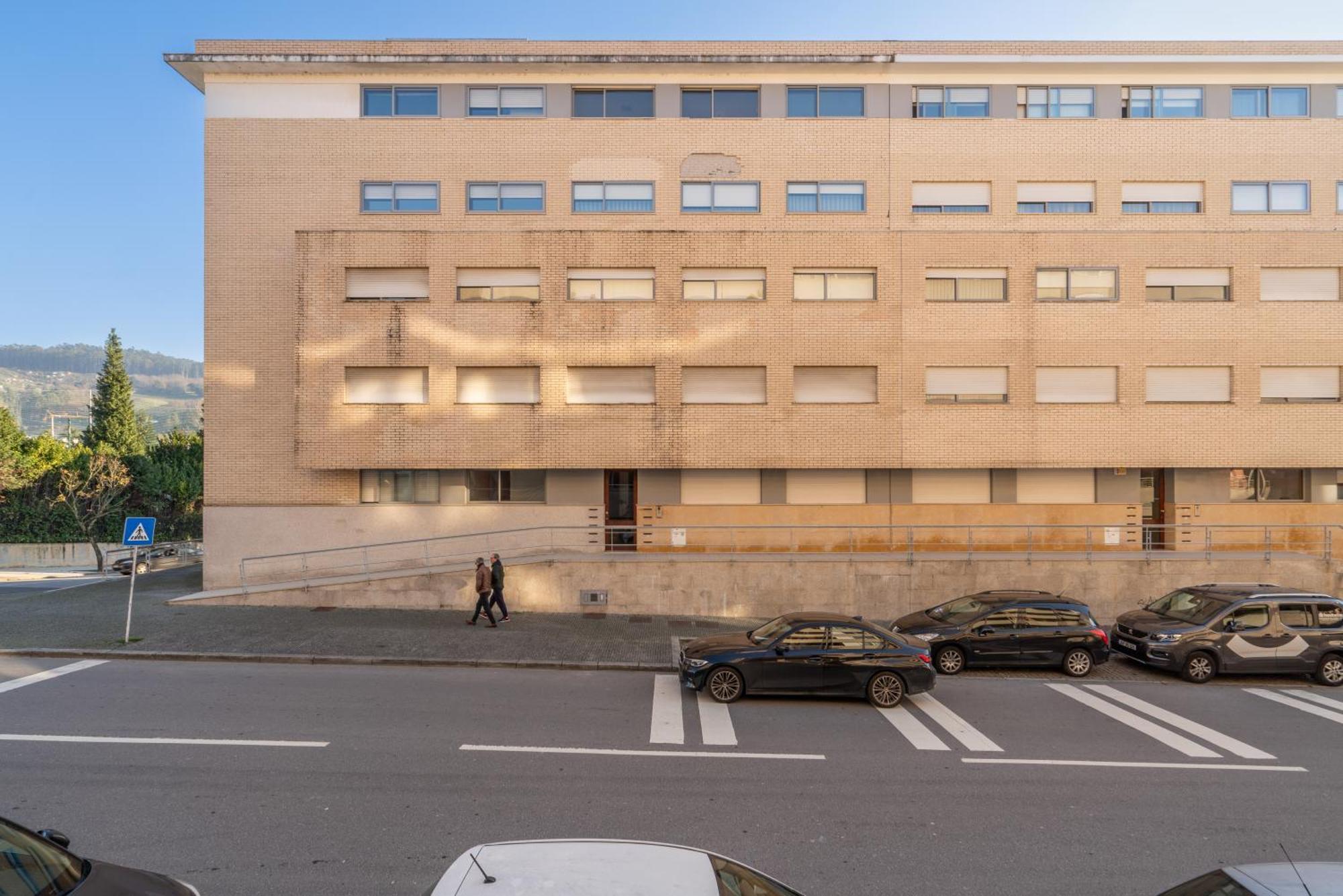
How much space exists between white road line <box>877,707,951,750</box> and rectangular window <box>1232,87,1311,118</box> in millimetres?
20735

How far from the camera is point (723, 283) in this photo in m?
19.2

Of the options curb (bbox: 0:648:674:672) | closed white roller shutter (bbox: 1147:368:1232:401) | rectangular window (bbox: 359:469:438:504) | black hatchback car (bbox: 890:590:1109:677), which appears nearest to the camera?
curb (bbox: 0:648:674:672)

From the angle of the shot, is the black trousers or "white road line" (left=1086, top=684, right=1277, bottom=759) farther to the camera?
the black trousers

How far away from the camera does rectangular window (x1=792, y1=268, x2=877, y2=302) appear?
757 inches

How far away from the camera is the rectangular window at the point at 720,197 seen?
1981 centimetres

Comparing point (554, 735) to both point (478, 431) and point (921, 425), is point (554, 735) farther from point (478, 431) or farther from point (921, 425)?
point (921, 425)

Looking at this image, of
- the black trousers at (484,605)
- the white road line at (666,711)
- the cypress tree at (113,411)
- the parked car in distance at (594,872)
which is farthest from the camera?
the cypress tree at (113,411)

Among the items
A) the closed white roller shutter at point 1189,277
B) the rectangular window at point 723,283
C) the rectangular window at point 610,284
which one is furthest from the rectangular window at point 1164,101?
the rectangular window at point 610,284

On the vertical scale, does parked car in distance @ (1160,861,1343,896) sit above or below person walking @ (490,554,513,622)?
above

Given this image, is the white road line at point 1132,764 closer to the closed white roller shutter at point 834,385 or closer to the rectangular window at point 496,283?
the closed white roller shutter at point 834,385

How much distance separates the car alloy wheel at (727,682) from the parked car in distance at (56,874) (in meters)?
7.41

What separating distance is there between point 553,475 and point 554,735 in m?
11.1

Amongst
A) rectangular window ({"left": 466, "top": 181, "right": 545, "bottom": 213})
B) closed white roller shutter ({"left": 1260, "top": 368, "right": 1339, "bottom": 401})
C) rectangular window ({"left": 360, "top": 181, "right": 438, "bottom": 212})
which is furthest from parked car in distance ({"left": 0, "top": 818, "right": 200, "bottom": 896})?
closed white roller shutter ({"left": 1260, "top": 368, "right": 1339, "bottom": 401})

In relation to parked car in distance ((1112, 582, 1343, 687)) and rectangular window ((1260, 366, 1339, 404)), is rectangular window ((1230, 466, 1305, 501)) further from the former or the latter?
parked car in distance ((1112, 582, 1343, 687))
